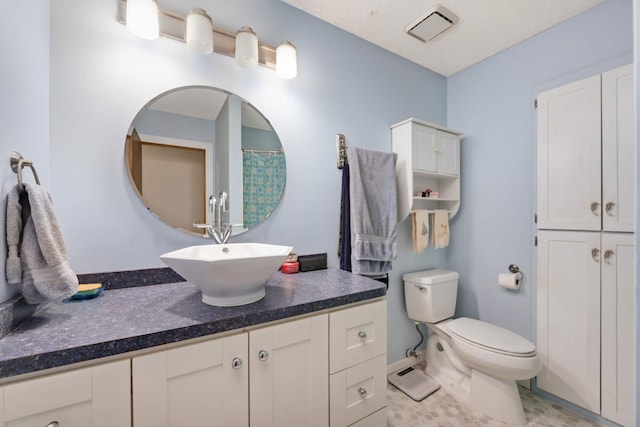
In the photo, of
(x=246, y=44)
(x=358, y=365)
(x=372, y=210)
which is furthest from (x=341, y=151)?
(x=358, y=365)

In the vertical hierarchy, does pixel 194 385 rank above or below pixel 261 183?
below

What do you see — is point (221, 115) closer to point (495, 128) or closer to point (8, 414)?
point (8, 414)

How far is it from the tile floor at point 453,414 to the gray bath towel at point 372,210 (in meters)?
0.83

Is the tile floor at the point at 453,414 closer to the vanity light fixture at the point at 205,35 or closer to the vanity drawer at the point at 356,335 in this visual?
the vanity drawer at the point at 356,335

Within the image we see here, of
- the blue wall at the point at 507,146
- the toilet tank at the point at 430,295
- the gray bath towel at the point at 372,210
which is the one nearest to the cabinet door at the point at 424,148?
the gray bath towel at the point at 372,210

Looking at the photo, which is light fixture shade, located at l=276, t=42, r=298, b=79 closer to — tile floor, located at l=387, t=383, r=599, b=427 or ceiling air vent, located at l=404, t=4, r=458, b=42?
ceiling air vent, located at l=404, t=4, r=458, b=42

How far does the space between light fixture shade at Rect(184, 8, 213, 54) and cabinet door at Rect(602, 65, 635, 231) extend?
213cm

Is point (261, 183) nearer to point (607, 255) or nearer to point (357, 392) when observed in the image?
point (357, 392)

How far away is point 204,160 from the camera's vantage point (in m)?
1.30

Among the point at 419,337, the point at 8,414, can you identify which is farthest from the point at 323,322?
the point at 419,337

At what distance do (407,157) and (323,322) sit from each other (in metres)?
1.31

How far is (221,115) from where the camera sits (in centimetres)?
135

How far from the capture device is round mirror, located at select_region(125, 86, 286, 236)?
3.90 feet

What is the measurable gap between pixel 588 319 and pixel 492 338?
542mm
